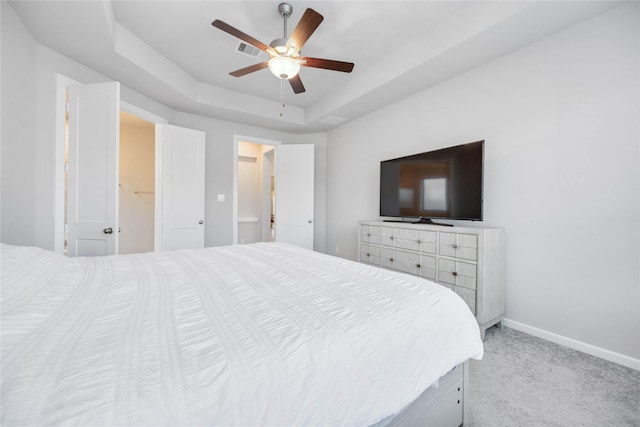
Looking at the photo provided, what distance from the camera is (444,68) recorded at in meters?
2.69

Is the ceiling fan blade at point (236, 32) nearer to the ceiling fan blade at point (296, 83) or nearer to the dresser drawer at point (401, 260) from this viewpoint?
the ceiling fan blade at point (296, 83)

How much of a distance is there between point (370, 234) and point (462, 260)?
1.16 meters

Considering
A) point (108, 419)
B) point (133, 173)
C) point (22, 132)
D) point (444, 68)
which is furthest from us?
point (133, 173)

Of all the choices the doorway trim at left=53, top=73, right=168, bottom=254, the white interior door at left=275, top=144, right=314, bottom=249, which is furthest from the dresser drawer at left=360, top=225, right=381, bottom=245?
the doorway trim at left=53, top=73, right=168, bottom=254

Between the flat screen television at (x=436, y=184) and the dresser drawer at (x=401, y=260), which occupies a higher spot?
the flat screen television at (x=436, y=184)

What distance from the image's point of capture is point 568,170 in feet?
6.88

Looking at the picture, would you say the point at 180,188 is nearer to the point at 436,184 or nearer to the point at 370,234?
the point at 370,234

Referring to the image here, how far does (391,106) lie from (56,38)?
350cm

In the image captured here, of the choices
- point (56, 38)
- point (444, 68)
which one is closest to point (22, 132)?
point (56, 38)

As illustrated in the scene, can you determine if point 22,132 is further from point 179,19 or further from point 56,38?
point 179,19

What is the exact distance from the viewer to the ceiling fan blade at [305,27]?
176 centimetres

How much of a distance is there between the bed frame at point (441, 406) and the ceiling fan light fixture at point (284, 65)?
232 cm

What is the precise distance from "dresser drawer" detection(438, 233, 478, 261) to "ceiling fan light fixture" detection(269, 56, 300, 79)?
1.98m

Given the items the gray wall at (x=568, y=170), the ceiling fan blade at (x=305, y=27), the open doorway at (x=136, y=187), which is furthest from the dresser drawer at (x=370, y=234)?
the open doorway at (x=136, y=187)
